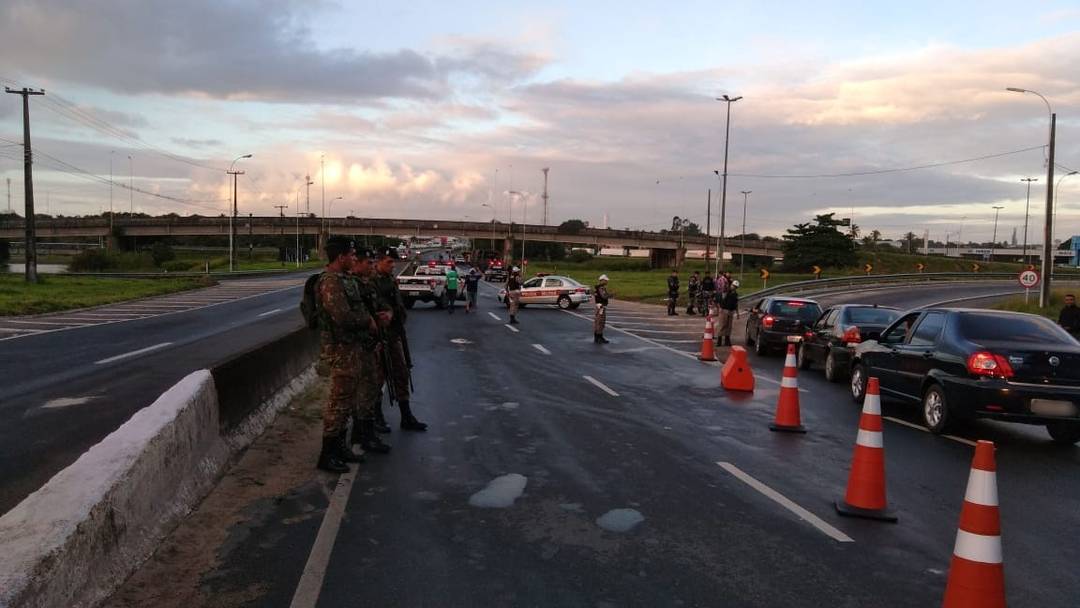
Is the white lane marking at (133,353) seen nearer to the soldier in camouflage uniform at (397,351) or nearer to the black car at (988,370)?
the soldier in camouflage uniform at (397,351)

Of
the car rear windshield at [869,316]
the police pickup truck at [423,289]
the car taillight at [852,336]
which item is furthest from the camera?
the police pickup truck at [423,289]

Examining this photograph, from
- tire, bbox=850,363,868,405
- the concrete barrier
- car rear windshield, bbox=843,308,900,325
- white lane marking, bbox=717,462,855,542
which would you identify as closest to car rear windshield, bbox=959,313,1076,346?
tire, bbox=850,363,868,405

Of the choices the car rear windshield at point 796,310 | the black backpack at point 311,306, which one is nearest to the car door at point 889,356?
the car rear windshield at point 796,310

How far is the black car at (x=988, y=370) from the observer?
28.6 ft

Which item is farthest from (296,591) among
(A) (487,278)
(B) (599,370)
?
(A) (487,278)

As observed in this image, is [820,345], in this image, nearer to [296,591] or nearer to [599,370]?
[599,370]

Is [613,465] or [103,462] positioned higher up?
[103,462]

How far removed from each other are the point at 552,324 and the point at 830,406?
50.7 ft

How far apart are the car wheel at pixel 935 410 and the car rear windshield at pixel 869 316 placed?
5.28m

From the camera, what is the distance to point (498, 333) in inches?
880

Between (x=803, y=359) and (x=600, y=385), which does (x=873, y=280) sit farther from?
(x=600, y=385)

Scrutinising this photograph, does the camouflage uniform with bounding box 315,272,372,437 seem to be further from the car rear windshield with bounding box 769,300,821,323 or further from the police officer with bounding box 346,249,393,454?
the car rear windshield with bounding box 769,300,821,323

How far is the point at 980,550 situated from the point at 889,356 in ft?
24.3

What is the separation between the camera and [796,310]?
63.7ft
